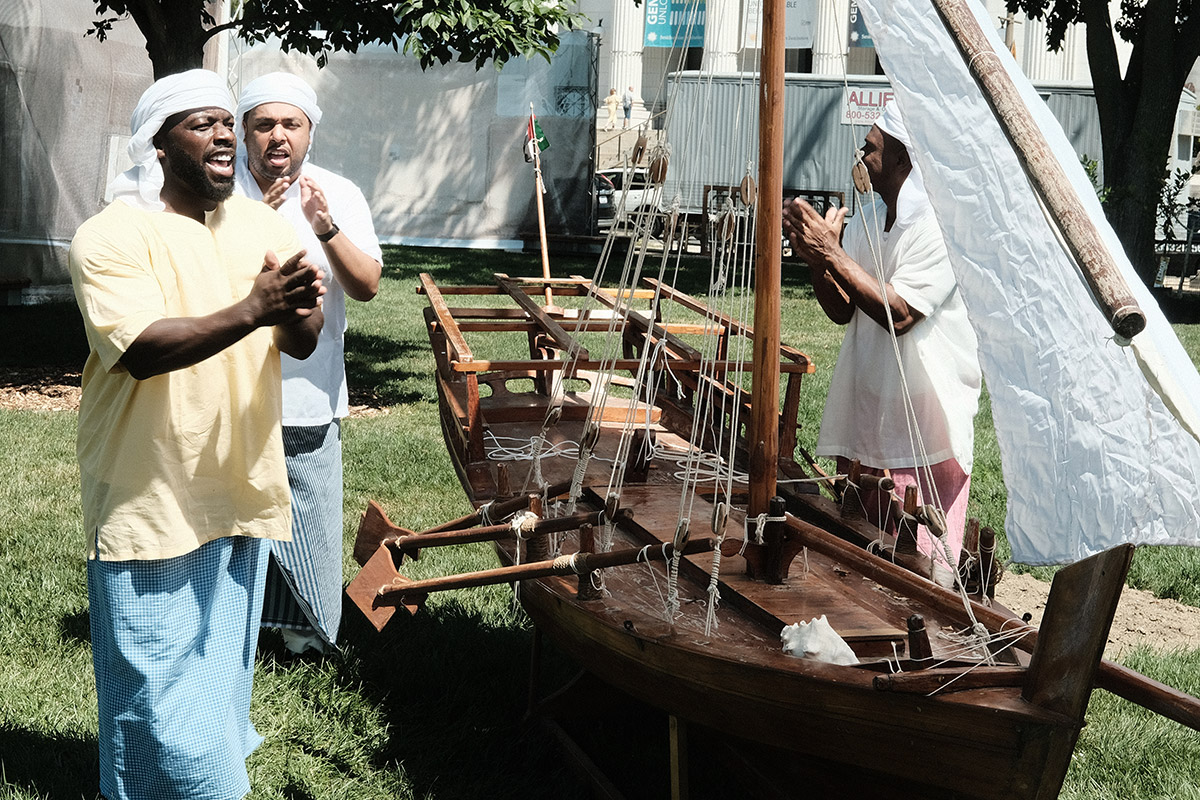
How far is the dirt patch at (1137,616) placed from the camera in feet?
16.4

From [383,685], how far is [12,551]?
2.26 m

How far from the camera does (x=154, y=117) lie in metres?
2.70

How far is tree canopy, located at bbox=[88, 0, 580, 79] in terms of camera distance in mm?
7793

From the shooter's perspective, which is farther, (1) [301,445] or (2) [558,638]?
(1) [301,445]

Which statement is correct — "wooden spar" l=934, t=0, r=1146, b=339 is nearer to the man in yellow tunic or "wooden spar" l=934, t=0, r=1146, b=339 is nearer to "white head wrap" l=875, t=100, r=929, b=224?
"white head wrap" l=875, t=100, r=929, b=224

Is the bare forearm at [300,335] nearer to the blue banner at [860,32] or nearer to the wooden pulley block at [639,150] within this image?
the wooden pulley block at [639,150]

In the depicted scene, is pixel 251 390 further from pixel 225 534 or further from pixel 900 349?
pixel 900 349

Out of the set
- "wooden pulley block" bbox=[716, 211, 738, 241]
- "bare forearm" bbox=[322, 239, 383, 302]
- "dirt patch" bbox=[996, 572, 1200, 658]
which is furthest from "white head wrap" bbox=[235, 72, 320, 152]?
"dirt patch" bbox=[996, 572, 1200, 658]

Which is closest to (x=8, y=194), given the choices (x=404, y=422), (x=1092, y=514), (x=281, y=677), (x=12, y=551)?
(x=404, y=422)

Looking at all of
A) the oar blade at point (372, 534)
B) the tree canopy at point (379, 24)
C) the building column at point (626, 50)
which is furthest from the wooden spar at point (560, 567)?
the building column at point (626, 50)

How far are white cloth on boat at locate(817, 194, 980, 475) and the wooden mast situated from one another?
0.51 m

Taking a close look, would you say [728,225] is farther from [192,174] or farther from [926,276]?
[192,174]

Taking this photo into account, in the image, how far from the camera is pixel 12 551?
541 centimetres

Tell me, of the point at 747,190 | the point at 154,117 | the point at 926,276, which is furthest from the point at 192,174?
the point at 926,276
